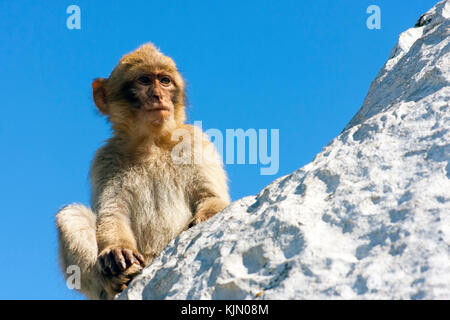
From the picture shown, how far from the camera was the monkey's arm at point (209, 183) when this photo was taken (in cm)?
Result: 643

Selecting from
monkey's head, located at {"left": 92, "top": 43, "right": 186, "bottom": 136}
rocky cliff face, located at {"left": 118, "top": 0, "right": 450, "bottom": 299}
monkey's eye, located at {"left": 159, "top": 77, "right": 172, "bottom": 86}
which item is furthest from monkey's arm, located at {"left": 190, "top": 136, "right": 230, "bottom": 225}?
rocky cliff face, located at {"left": 118, "top": 0, "right": 450, "bottom": 299}

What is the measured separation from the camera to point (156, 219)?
20.9 ft

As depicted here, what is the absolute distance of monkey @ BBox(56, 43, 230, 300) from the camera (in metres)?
6.16

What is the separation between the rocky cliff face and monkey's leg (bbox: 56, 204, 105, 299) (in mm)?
2106

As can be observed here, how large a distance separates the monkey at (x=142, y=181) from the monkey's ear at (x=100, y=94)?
32 centimetres

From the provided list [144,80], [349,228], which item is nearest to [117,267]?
[349,228]

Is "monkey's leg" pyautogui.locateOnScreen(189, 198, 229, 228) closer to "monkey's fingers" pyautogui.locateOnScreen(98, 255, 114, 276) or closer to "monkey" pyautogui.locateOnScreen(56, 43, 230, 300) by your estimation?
"monkey" pyautogui.locateOnScreen(56, 43, 230, 300)

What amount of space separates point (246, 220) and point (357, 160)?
0.77 meters

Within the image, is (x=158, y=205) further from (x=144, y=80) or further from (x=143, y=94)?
(x=144, y=80)

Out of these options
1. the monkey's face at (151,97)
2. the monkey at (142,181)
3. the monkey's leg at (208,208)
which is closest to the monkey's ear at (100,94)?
the monkey at (142,181)

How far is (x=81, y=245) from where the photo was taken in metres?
6.24

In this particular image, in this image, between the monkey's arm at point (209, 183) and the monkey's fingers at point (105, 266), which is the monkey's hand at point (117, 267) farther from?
the monkey's arm at point (209, 183)
